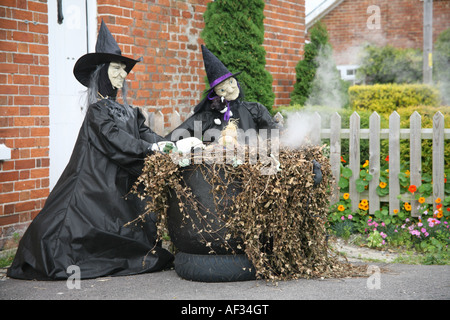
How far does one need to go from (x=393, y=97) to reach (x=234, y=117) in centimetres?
931

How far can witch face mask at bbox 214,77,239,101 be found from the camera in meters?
5.04

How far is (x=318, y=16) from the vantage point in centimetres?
2098

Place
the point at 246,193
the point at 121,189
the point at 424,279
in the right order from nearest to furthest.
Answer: the point at 246,193 → the point at 424,279 → the point at 121,189

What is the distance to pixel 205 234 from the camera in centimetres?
432

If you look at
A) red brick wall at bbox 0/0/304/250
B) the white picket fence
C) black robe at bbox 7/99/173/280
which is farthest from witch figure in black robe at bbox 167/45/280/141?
red brick wall at bbox 0/0/304/250

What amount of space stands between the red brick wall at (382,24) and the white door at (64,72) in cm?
1479

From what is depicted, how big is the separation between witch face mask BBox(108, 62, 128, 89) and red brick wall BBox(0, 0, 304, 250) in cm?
121

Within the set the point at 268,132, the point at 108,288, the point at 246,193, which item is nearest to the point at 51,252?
the point at 108,288

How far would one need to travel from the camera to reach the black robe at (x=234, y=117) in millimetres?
5086

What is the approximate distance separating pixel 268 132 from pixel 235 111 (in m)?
0.34

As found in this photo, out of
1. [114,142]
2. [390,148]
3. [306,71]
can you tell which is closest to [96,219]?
[114,142]

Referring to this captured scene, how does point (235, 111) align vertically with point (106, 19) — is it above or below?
below

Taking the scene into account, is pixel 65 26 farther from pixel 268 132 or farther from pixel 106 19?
pixel 268 132

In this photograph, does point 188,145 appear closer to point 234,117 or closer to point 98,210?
point 234,117
